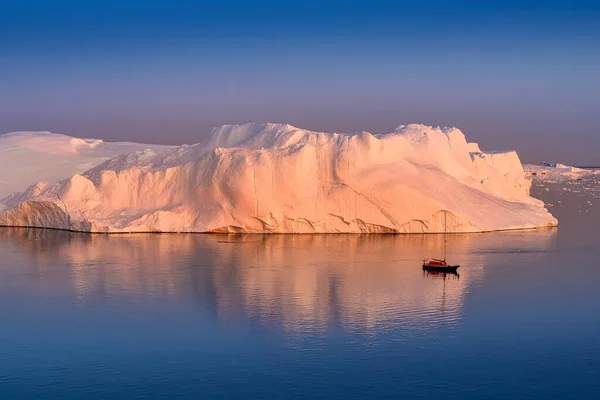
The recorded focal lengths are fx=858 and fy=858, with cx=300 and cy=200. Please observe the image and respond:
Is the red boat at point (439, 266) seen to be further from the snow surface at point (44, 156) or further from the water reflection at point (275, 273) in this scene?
the snow surface at point (44, 156)

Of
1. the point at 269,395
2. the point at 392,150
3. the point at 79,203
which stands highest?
the point at 392,150

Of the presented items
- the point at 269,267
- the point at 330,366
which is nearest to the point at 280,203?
the point at 269,267

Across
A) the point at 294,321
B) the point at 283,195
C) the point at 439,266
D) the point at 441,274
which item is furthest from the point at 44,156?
the point at 294,321

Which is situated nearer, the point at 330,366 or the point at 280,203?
the point at 330,366

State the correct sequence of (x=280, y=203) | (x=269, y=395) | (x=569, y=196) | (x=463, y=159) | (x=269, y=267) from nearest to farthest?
(x=269, y=395)
(x=269, y=267)
(x=280, y=203)
(x=463, y=159)
(x=569, y=196)

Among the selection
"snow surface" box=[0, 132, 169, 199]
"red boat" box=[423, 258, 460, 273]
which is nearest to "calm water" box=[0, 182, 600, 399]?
"red boat" box=[423, 258, 460, 273]

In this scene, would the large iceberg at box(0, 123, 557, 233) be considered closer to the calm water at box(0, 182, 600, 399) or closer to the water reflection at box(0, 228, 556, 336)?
the water reflection at box(0, 228, 556, 336)

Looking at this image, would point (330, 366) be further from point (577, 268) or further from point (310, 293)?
point (577, 268)

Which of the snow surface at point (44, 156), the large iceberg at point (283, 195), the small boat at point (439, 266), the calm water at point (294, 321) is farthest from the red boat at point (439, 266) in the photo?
the snow surface at point (44, 156)
